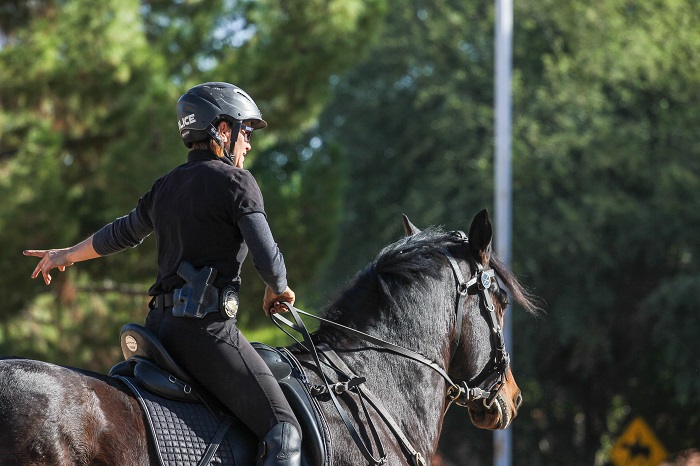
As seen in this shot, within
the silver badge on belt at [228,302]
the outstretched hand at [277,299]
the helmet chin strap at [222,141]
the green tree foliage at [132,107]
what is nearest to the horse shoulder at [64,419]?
the silver badge on belt at [228,302]

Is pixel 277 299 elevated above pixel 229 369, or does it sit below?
above

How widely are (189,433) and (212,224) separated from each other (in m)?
0.83

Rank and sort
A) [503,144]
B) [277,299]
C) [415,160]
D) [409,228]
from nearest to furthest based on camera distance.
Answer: [277,299] < [409,228] < [503,144] < [415,160]

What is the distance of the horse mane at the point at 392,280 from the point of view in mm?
4867

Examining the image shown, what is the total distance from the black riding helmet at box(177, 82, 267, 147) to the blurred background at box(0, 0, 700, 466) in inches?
Answer: 357

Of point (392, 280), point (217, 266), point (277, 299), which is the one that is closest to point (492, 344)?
point (392, 280)

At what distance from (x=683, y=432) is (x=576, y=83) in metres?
7.31

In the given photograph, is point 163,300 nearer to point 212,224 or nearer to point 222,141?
point 212,224

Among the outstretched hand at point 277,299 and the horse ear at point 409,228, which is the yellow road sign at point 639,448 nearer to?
the horse ear at point 409,228

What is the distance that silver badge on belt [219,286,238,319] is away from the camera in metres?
4.03

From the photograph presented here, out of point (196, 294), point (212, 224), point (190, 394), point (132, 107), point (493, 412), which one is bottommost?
point (493, 412)

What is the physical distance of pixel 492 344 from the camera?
5.09 meters

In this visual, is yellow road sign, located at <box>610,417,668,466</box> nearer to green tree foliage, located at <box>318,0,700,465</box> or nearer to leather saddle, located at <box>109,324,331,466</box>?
green tree foliage, located at <box>318,0,700,465</box>

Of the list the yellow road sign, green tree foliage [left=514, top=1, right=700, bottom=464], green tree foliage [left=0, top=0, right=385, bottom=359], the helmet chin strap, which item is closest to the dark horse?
the helmet chin strap
